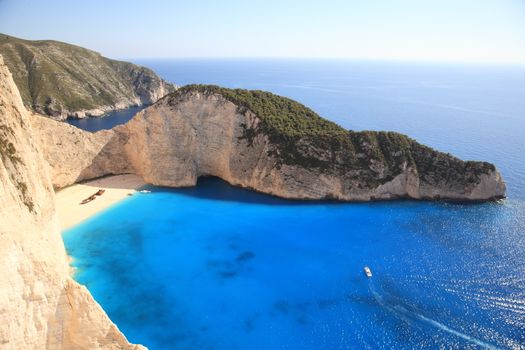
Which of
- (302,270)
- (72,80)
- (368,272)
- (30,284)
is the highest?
(72,80)

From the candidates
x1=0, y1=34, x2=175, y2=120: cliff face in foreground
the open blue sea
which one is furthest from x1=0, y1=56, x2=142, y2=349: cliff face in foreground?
x1=0, y1=34, x2=175, y2=120: cliff face in foreground

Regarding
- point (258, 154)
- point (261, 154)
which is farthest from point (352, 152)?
point (258, 154)

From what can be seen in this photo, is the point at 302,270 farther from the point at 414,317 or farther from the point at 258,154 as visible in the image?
the point at 258,154

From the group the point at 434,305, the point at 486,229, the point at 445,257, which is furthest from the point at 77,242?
the point at 486,229

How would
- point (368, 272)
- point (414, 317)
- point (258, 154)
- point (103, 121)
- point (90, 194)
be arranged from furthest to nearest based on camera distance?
point (103, 121) < point (258, 154) < point (90, 194) < point (368, 272) < point (414, 317)

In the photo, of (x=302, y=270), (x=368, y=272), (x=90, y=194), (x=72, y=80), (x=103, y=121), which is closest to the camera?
(x=368, y=272)

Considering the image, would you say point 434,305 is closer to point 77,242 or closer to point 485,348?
point 485,348

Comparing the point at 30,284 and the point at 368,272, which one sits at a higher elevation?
the point at 30,284

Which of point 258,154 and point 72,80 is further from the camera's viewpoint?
point 72,80

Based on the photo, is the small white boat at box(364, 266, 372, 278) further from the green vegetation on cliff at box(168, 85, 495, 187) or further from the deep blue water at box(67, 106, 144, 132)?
the deep blue water at box(67, 106, 144, 132)
